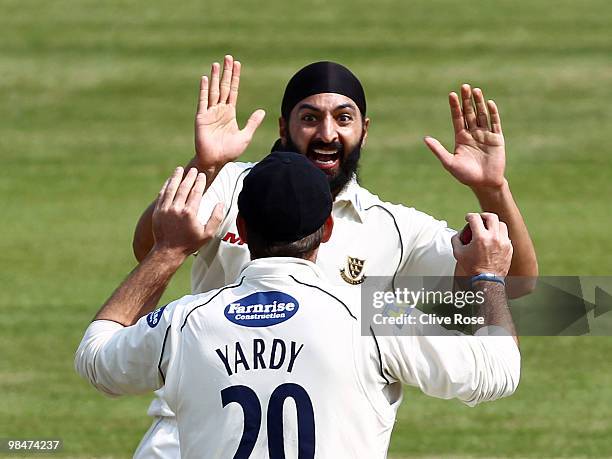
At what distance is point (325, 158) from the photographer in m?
5.86

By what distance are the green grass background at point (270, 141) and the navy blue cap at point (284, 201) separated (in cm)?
494

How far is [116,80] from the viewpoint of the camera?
57.8ft

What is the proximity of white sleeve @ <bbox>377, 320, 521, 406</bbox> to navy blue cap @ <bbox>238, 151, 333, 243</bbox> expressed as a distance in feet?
1.43

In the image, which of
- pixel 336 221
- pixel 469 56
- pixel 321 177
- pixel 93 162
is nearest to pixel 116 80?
pixel 93 162

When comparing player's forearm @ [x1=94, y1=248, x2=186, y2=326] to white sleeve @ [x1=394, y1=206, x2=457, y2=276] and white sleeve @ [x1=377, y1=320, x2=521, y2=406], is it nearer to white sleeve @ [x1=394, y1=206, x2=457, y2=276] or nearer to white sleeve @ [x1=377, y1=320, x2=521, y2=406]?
white sleeve @ [x1=377, y1=320, x2=521, y2=406]

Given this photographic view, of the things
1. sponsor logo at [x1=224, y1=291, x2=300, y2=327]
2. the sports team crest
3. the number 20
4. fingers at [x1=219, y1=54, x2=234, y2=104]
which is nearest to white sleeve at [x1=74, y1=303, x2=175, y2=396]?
sponsor logo at [x1=224, y1=291, x2=300, y2=327]

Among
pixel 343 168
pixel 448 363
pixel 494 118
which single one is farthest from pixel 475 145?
pixel 448 363

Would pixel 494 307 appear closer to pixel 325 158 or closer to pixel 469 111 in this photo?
pixel 469 111

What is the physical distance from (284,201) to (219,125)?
1.50 m

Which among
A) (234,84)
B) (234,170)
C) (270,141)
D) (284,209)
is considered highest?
(270,141)

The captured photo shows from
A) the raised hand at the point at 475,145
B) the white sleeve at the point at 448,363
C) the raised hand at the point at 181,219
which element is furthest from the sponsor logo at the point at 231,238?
the white sleeve at the point at 448,363

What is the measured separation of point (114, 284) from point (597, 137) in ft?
22.7

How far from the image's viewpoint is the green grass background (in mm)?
9625

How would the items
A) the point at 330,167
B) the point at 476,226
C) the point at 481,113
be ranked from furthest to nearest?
the point at 330,167, the point at 481,113, the point at 476,226
